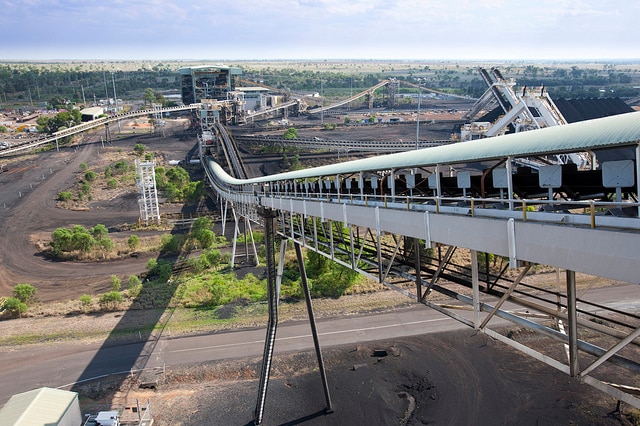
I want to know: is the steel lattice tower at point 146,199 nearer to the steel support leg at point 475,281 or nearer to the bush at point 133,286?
the bush at point 133,286

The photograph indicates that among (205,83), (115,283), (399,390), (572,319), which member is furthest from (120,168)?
(572,319)

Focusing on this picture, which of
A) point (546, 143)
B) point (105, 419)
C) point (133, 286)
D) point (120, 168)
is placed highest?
point (546, 143)

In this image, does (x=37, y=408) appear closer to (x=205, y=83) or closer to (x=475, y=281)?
(x=475, y=281)

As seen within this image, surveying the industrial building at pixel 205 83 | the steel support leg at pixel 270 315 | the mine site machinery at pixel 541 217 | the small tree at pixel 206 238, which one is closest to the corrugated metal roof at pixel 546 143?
the mine site machinery at pixel 541 217

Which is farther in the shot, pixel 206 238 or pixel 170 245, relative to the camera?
pixel 206 238

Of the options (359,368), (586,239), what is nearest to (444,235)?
(586,239)

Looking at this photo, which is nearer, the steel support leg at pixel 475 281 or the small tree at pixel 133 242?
the steel support leg at pixel 475 281

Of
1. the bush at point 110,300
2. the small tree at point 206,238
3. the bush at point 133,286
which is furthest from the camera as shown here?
the small tree at point 206,238
